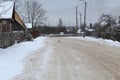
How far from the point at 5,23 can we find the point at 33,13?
5738cm

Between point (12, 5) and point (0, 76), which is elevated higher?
point (12, 5)

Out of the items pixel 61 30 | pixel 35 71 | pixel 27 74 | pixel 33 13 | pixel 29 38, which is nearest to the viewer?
pixel 27 74

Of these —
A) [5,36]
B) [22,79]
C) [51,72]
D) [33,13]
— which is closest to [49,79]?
[22,79]

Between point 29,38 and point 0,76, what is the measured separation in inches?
1607

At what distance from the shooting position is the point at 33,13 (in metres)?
94.4

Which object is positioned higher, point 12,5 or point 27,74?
point 12,5

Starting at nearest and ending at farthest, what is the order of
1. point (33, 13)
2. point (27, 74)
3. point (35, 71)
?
point (27, 74), point (35, 71), point (33, 13)

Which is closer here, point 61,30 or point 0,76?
point 0,76

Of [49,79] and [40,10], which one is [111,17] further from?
[49,79]

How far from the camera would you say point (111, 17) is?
98.4m

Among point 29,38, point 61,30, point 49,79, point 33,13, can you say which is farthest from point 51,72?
point 61,30

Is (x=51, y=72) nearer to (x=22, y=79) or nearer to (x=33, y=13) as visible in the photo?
(x=22, y=79)

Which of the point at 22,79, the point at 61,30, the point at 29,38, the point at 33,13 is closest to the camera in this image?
the point at 22,79

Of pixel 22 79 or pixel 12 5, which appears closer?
pixel 22 79
